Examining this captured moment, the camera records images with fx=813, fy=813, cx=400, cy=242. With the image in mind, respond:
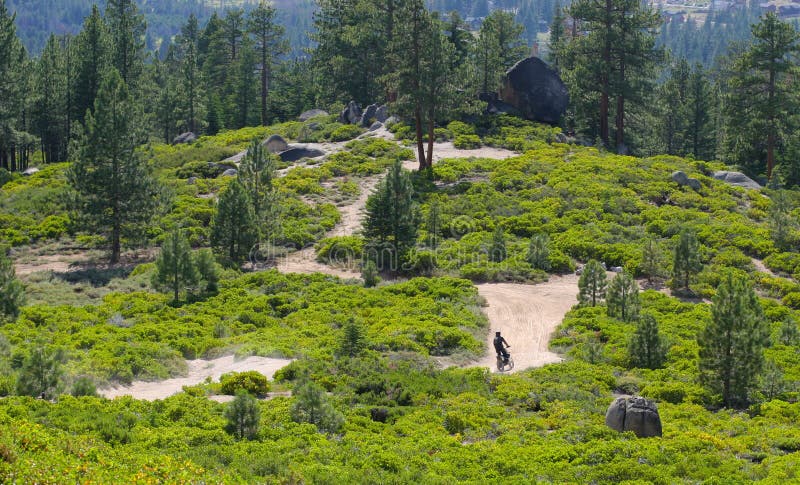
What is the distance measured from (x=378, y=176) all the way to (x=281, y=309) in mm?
21305

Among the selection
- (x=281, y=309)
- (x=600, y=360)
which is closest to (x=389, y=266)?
(x=281, y=309)

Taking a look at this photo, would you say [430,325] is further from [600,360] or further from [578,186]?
[578,186]

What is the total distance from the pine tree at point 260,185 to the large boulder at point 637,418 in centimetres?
2209

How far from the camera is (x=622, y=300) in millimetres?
28375

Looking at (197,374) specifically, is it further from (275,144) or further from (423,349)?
(275,144)

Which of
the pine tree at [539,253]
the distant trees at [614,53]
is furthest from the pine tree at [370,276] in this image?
the distant trees at [614,53]

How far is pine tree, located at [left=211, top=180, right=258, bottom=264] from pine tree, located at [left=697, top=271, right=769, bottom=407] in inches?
809

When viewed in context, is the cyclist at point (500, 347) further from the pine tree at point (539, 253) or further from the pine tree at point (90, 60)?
the pine tree at point (90, 60)

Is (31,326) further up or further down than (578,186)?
further down

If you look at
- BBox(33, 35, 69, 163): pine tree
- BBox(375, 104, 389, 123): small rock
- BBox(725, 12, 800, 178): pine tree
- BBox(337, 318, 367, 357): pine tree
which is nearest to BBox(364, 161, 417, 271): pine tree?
BBox(337, 318, 367, 357): pine tree

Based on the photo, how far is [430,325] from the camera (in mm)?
26969

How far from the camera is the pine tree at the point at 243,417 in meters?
17.0

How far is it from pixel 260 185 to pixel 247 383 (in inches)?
721

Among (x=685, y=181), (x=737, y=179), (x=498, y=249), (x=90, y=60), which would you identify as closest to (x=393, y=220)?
(x=498, y=249)
